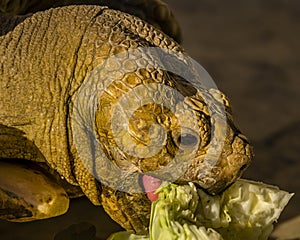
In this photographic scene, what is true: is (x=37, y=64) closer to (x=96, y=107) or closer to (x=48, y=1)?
(x=96, y=107)

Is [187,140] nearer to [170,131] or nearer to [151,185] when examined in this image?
[170,131]

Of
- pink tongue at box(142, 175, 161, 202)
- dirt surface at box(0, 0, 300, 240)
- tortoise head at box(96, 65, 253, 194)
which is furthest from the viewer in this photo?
dirt surface at box(0, 0, 300, 240)

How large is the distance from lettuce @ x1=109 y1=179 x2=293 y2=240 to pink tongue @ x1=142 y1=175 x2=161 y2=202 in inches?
2.3

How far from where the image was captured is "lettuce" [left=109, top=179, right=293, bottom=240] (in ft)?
6.80

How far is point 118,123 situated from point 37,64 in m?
0.36

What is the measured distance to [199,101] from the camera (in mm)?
2090

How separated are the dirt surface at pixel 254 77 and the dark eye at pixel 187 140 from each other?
70cm

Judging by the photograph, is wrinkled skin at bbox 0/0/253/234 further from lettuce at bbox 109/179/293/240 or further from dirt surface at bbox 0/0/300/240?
dirt surface at bbox 0/0/300/240

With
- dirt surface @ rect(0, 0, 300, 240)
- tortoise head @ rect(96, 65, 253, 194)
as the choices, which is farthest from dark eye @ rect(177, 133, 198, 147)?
dirt surface @ rect(0, 0, 300, 240)

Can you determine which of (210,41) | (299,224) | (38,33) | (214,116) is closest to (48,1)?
(38,33)

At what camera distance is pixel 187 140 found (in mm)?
2057

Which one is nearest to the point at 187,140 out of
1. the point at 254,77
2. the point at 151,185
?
the point at 151,185

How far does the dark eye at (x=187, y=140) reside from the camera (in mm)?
2051

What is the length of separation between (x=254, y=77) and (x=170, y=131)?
2972 mm
